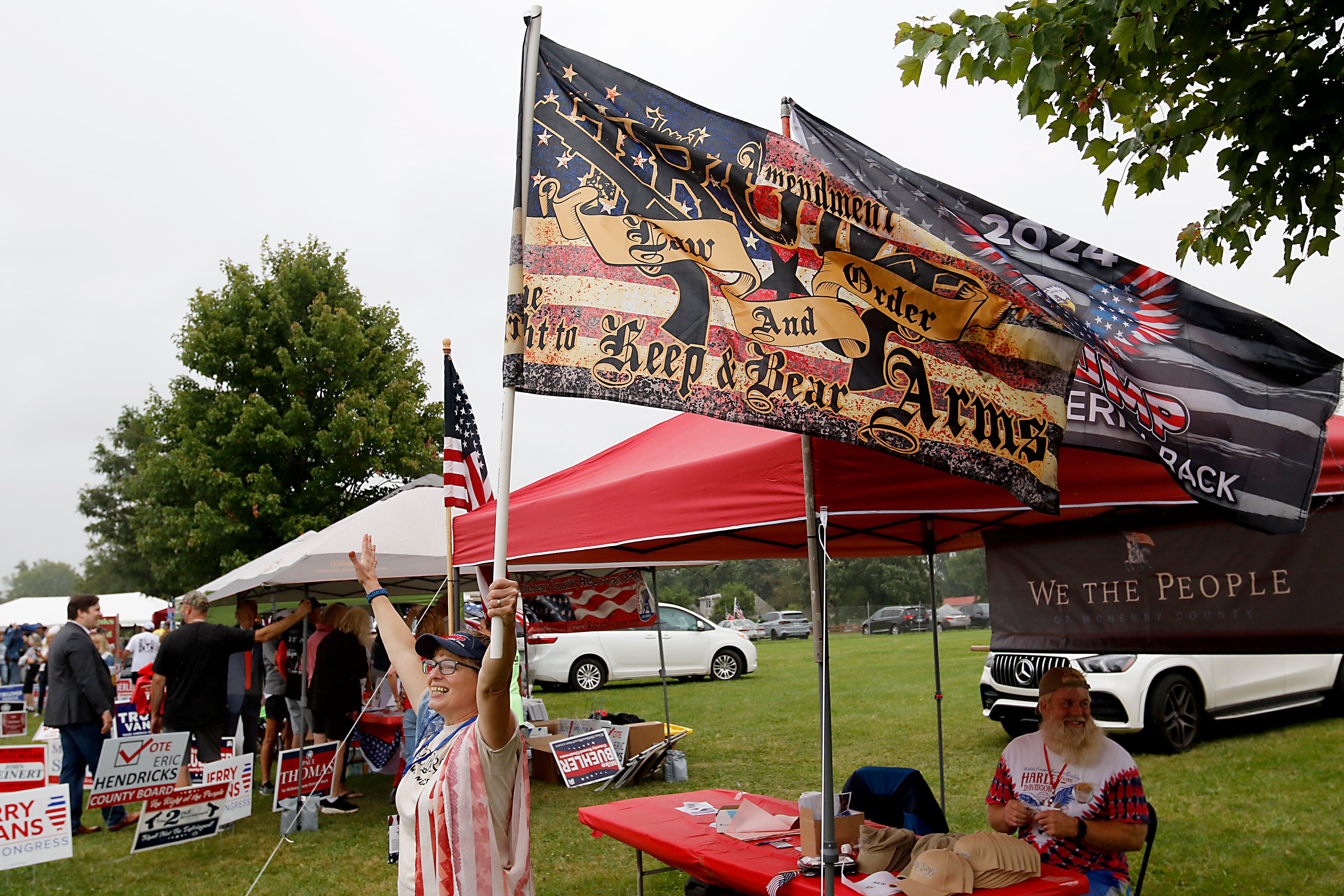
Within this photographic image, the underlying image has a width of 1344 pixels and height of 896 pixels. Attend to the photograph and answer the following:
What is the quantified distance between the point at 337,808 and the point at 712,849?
239 inches

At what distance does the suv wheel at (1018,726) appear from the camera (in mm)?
9617

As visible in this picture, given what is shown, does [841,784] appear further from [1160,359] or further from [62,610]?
[62,610]

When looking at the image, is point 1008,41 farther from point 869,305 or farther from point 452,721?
point 452,721

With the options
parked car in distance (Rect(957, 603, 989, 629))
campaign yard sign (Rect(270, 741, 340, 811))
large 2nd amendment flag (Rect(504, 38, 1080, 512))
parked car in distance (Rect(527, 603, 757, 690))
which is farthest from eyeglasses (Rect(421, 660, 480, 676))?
parked car in distance (Rect(957, 603, 989, 629))

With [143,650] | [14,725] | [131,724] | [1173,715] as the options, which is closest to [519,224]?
[1173,715]

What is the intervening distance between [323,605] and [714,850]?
7.06m

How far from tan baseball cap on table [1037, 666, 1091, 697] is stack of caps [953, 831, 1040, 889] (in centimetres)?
99

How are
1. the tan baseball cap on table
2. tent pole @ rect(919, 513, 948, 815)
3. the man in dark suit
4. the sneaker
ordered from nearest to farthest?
the tan baseball cap on table < tent pole @ rect(919, 513, 948, 815) < the man in dark suit < the sneaker

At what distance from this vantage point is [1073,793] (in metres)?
4.02

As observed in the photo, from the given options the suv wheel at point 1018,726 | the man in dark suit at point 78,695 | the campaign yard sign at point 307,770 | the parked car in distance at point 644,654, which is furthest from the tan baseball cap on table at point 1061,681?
the parked car in distance at point 644,654

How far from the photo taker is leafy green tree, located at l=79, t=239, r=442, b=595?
1973 cm

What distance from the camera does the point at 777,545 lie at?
570 cm

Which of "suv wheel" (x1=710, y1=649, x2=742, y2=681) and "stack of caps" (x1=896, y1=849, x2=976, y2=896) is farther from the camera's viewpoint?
"suv wheel" (x1=710, y1=649, x2=742, y2=681)

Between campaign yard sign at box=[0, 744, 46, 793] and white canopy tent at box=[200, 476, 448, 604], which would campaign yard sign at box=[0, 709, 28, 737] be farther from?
campaign yard sign at box=[0, 744, 46, 793]
